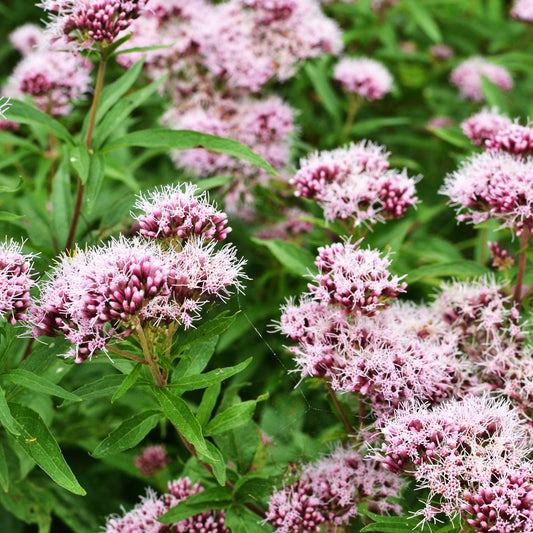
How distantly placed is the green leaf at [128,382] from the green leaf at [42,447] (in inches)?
9.5

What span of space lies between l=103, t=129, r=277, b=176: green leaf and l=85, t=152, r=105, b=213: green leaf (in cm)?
5

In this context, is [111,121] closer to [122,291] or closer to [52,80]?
[52,80]

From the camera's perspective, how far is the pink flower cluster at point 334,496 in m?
2.40

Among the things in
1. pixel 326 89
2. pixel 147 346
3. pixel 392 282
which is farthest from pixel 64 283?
pixel 326 89

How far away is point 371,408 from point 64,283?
1.19 metres

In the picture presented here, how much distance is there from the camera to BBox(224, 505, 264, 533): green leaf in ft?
7.93

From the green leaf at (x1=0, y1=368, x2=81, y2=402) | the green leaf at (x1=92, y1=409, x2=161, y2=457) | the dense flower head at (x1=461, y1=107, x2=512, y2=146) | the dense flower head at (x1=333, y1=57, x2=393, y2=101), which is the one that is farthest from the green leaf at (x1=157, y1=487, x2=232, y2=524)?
the dense flower head at (x1=333, y1=57, x2=393, y2=101)

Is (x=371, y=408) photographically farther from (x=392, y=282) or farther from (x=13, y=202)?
(x=13, y=202)

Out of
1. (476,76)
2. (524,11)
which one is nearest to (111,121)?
(476,76)

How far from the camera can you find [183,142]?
2.88 metres

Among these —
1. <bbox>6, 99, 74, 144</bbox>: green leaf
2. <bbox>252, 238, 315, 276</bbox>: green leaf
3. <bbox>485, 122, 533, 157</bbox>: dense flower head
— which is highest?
<bbox>6, 99, 74, 144</bbox>: green leaf

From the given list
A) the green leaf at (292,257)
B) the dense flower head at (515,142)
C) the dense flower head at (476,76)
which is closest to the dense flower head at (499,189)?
the dense flower head at (515,142)

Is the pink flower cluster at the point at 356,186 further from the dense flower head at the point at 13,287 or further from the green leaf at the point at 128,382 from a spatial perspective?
the dense flower head at the point at 13,287

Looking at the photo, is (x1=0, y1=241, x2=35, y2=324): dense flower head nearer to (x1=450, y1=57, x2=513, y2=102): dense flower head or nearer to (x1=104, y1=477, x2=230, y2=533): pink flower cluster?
(x1=104, y1=477, x2=230, y2=533): pink flower cluster
